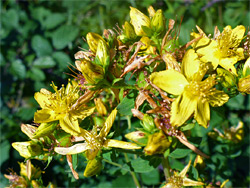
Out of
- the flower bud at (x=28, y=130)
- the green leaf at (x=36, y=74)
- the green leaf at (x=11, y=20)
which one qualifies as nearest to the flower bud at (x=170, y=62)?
the flower bud at (x=28, y=130)

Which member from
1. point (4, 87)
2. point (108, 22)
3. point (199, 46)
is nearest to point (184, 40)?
point (199, 46)

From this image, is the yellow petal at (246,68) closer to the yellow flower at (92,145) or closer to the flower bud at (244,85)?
the flower bud at (244,85)

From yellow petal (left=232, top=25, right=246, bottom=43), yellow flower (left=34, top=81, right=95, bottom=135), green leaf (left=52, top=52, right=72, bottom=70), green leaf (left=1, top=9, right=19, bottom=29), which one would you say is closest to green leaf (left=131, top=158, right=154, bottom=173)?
yellow flower (left=34, top=81, right=95, bottom=135)

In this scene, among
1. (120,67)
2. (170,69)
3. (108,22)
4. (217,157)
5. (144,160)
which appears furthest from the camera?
(108,22)

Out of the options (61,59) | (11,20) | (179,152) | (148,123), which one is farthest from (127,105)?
(11,20)

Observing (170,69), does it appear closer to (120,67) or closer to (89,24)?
(120,67)

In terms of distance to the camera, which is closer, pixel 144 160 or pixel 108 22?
pixel 144 160
